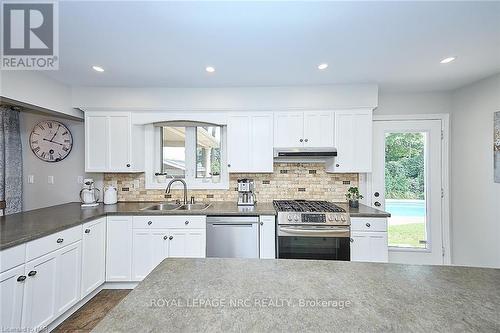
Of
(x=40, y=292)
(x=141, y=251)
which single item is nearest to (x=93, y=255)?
(x=141, y=251)

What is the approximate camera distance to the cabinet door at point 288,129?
2814mm

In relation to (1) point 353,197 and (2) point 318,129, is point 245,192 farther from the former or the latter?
(1) point 353,197

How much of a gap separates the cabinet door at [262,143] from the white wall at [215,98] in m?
0.15

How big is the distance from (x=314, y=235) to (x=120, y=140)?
266cm

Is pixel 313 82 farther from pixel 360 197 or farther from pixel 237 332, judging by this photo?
pixel 237 332

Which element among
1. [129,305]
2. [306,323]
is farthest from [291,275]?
[129,305]

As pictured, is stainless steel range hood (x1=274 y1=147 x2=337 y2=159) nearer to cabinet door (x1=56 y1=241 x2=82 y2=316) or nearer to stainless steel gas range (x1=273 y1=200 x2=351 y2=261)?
stainless steel gas range (x1=273 y1=200 x2=351 y2=261)

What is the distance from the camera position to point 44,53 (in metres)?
1.96

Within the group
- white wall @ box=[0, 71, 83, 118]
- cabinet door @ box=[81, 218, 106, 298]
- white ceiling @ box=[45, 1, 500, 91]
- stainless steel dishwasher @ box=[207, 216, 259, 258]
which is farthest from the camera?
stainless steel dishwasher @ box=[207, 216, 259, 258]

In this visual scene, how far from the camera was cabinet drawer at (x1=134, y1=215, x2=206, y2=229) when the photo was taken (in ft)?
8.09

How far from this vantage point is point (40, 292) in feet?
5.65

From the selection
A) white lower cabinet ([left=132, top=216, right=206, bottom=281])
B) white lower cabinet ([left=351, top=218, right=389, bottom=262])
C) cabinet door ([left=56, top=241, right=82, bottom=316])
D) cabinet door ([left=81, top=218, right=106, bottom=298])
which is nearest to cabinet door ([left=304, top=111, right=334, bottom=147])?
white lower cabinet ([left=351, top=218, right=389, bottom=262])

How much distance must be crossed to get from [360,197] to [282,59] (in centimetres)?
199

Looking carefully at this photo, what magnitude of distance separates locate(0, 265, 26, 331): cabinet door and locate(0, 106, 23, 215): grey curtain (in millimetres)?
1278
